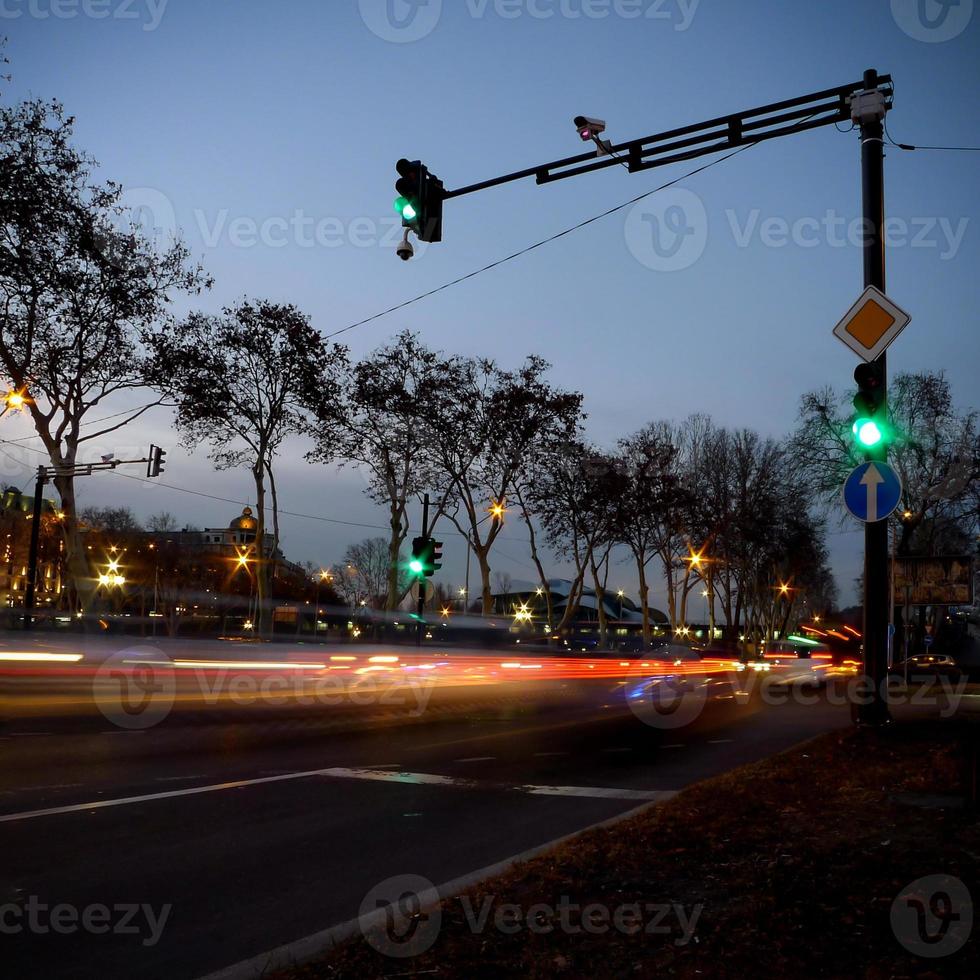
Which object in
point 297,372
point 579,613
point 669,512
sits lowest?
point 579,613

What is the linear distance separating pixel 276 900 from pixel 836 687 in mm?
28751

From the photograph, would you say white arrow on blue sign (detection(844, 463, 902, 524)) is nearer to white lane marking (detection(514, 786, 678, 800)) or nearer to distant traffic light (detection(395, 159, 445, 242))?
white lane marking (detection(514, 786, 678, 800))

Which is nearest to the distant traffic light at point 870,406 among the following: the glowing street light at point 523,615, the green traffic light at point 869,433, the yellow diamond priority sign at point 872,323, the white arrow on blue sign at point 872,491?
the green traffic light at point 869,433

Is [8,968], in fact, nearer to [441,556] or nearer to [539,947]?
[539,947]

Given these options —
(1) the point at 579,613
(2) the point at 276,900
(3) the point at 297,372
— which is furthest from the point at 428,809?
(1) the point at 579,613

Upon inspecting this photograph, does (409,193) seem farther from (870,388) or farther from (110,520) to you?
(110,520)

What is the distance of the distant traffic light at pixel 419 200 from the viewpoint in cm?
1177

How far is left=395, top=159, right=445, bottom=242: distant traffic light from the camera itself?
11773 millimetres

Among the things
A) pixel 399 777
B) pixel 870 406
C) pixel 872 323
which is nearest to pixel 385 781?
pixel 399 777

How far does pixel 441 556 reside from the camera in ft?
95.8

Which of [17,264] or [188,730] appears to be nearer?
[188,730]

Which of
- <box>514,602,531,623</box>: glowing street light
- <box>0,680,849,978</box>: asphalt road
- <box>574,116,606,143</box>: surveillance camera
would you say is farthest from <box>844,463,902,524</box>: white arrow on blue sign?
<box>514,602,531,623</box>: glowing street light

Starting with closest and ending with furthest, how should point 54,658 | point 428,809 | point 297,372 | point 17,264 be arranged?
point 428,809 → point 54,658 → point 17,264 → point 297,372

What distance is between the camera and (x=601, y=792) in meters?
10.1
